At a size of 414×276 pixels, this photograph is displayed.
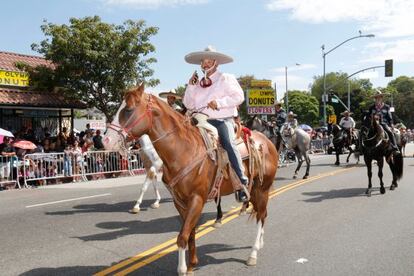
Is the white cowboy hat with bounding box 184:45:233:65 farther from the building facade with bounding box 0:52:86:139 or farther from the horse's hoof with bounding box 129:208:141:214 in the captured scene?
the building facade with bounding box 0:52:86:139

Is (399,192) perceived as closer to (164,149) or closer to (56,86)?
(164,149)

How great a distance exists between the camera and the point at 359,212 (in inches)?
382

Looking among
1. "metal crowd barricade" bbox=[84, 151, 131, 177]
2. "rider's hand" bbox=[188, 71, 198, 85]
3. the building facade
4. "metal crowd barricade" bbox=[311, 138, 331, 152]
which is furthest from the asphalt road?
"metal crowd barricade" bbox=[311, 138, 331, 152]

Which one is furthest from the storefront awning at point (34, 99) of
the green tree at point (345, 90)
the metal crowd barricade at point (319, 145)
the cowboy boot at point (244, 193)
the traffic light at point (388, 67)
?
the green tree at point (345, 90)

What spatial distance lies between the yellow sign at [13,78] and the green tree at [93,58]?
1.30ft

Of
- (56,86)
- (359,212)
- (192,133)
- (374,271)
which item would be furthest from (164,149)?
(56,86)

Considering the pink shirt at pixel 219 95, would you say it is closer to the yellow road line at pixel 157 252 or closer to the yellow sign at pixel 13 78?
the yellow road line at pixel 157 252

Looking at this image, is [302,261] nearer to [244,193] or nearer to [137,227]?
[244,193]

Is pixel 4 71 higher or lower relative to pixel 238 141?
higher

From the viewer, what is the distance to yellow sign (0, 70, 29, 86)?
2214 centimetres

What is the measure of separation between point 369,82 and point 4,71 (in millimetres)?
119827

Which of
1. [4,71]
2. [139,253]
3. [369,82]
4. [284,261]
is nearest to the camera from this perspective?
[284,261]

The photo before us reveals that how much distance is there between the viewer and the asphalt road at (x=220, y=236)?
596cm

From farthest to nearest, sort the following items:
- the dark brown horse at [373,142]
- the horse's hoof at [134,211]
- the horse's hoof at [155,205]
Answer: the dark brown horse at [373,142], the horse's hoof at [155,205], the horse's hoof at [134,211]
